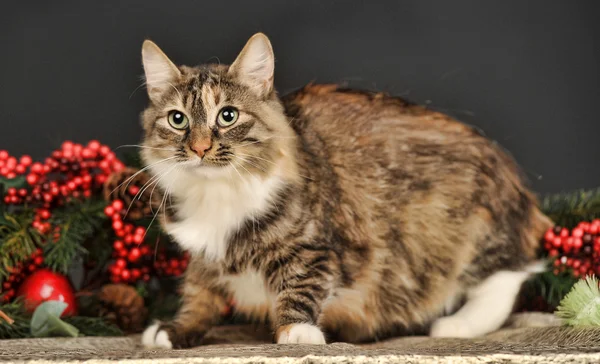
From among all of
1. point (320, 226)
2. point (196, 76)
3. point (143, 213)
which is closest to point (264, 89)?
point (196, 76)

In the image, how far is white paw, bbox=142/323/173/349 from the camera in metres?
1.79

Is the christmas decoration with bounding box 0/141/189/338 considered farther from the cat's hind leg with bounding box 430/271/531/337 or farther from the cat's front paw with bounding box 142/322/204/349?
the cat's hind leg with bounding box 430/271/531/337

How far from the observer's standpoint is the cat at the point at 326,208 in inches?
69.7

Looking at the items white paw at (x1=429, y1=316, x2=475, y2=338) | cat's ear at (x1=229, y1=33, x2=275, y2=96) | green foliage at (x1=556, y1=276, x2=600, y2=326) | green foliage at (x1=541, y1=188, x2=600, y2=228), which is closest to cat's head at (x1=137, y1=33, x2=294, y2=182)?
cat's ear at (x1=229, y1=33, x2=275, y2=96)

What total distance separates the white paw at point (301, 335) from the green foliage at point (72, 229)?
0.65m

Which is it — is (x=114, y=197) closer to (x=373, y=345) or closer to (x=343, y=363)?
(x=373, y=345)

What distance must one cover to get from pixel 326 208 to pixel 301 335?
0.34 m

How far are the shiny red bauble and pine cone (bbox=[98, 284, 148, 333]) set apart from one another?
0.09 metres

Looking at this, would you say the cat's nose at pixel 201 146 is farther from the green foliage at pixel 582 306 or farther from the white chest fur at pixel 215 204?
the green foliage at pixel 582 306

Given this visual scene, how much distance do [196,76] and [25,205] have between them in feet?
1.96

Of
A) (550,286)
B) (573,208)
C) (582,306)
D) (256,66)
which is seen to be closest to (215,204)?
(256,66)

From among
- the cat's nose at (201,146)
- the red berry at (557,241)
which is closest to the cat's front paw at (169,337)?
the cat's nose at (201,146)

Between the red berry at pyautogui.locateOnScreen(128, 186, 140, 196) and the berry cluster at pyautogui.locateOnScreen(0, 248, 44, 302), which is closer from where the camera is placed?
the berry cluster at pyautogui.locateOnScreen(0, 248, 44, 302)

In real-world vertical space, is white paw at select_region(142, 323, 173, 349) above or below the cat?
below
